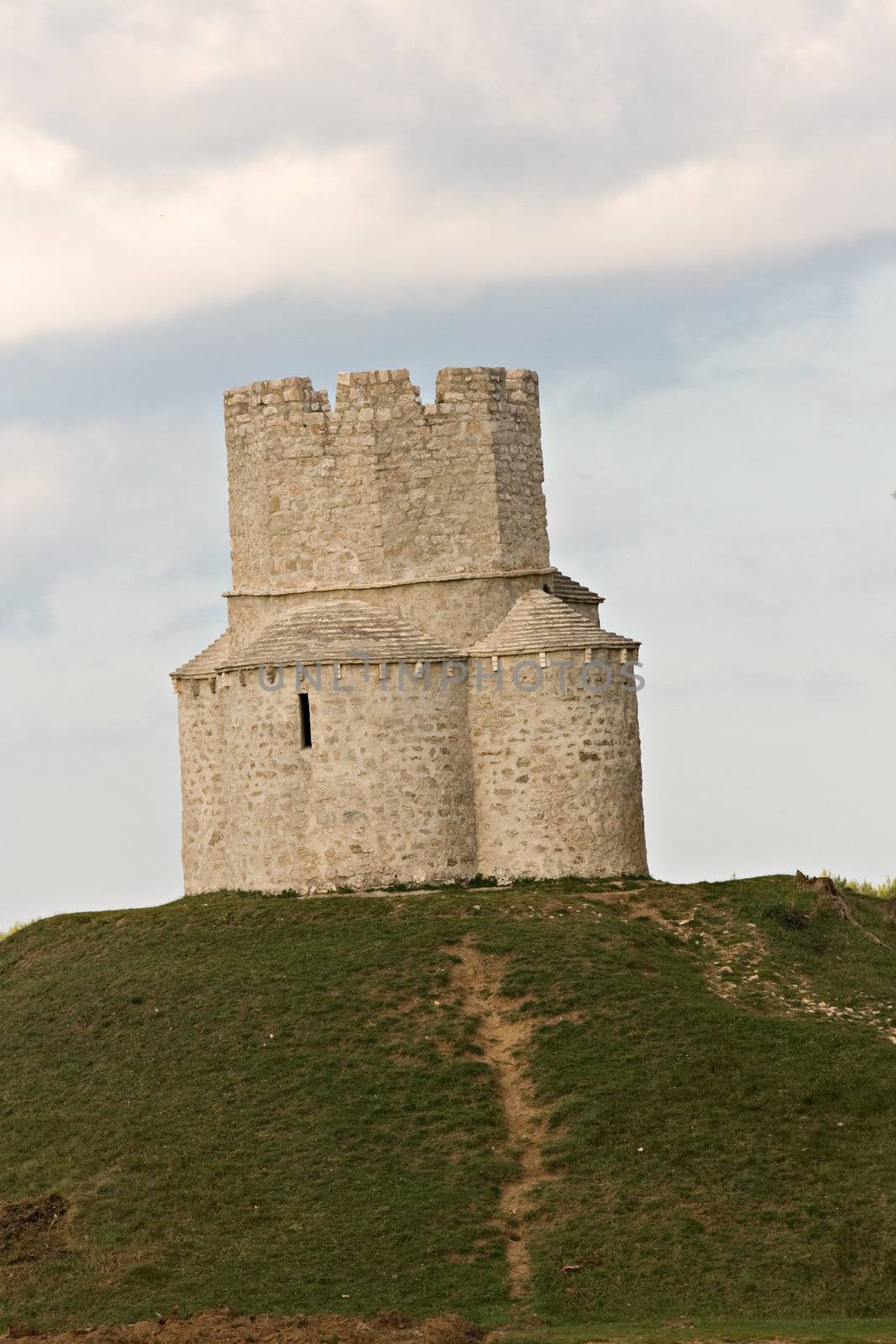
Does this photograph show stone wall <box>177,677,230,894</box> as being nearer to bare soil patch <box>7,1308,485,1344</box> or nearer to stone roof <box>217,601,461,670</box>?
stone roof <box>217,601,461,670</box>

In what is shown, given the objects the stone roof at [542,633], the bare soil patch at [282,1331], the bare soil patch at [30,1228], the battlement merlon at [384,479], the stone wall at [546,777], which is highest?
the battlement merlon at [384,479]

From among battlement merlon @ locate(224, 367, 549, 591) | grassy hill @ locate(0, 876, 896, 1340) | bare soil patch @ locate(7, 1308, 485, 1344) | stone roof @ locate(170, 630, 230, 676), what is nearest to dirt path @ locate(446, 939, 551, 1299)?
grassy hill @ locate(0, 876, 896, 1340)

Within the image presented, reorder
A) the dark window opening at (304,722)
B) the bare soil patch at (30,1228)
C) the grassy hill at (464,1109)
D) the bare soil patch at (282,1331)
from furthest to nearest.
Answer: the dark window opening at (304,722) < the bare soil patch at (30,1228) < the grassy hill at (464,1109) < the bare soil patch at (282,1331)

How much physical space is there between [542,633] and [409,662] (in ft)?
8.76

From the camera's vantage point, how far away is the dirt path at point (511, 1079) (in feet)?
84.3

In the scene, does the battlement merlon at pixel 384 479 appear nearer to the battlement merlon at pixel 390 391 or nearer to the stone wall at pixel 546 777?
the battlement merlon at pixel 390 391

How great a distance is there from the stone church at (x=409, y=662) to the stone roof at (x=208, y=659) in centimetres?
138

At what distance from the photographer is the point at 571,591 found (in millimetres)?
39781

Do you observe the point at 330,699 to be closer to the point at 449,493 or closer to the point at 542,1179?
the point at 449,493

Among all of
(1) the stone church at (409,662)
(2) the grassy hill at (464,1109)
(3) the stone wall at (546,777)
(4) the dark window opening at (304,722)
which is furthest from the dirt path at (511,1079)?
(4) the dark window opening at (304,722)

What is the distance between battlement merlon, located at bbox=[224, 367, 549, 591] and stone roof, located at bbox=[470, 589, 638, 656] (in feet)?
3.28

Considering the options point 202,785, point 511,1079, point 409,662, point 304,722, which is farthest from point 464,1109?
point 202,785

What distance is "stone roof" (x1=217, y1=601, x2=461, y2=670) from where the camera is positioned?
35.4m

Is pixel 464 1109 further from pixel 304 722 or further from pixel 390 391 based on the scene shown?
pixel 390 391
